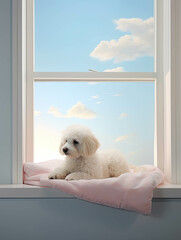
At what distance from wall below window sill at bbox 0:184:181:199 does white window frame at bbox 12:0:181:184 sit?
0.41 ft

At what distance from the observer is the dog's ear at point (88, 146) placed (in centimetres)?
169

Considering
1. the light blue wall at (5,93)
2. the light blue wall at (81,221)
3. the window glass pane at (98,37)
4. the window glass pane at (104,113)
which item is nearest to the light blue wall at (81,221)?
the light blue wall at (81,221)

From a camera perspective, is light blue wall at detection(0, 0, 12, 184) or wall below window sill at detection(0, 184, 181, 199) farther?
light blue wall at detection(0, 0, 12, 184)

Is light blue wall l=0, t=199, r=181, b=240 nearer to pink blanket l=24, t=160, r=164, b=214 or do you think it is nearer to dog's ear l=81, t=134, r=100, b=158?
pink blanket l=24, t=160, r=164, b=214

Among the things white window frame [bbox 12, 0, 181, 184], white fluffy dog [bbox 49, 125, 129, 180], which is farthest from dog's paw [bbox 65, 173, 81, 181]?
white window frame [bbox 12, 0, 181, 184]

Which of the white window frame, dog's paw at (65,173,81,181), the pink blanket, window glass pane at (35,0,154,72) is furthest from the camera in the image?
window glass pane at (35,0,154,72)

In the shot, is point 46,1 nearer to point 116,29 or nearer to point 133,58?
point 116,29

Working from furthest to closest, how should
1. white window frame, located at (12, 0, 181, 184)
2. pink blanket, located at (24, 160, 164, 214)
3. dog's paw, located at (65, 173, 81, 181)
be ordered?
white window frame, located at (12, 0, 181, 184)
dog's paw, located at (65, 173, 81, 181)
pink blanket, located at (24, 160, 164, 214)

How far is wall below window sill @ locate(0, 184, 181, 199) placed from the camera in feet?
5.31

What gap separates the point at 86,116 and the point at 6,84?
0.67 metres

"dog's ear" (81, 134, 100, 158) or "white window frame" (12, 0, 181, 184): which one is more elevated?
"white window frame" (12, 0, 181, 184)

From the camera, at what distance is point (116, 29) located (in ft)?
6.97

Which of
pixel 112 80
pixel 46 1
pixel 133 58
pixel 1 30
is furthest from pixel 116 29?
pixel 1 30

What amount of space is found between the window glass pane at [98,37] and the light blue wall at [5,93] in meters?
0.37
